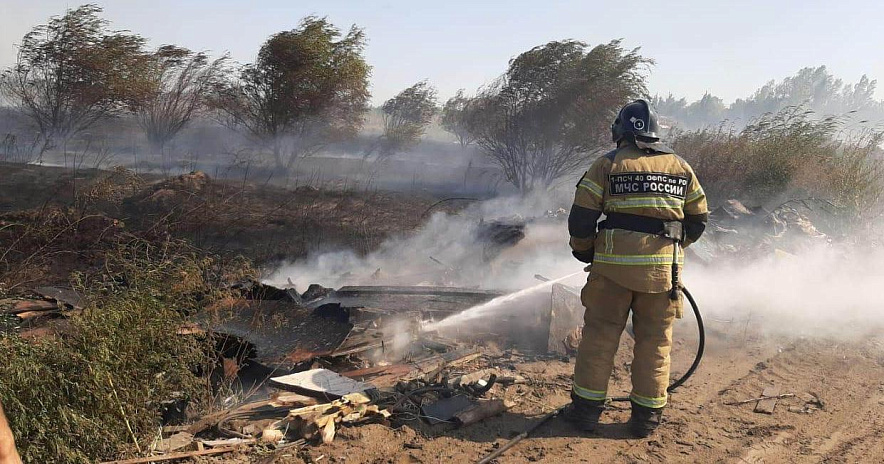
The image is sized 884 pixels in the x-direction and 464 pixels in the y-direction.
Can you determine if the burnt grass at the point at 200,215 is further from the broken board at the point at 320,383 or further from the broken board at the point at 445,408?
the broken board at the point at 445,408

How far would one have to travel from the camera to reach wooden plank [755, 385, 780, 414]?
14.3 feet

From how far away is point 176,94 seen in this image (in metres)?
22.9

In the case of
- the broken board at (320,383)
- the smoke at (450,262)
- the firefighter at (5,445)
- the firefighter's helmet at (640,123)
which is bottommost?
the smoke at (450,262)

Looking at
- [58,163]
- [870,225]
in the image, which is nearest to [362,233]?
[870,225]

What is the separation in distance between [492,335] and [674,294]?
2.58 m

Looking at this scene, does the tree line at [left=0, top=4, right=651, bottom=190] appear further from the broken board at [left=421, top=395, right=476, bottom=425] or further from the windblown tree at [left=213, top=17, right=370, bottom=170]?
the broken board at [left=421, top=395, right=476, bottom=425]

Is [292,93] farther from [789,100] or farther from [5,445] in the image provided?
[789,100]

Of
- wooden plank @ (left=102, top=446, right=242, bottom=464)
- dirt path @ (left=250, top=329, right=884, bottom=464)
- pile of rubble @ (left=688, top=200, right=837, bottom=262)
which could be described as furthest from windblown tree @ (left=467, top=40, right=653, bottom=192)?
wooden plank @ (left=102, top=446, right=242, bottom=464)

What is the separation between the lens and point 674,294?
153 inches

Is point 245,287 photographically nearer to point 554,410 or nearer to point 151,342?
point 151,342

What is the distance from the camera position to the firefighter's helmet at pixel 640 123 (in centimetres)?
402

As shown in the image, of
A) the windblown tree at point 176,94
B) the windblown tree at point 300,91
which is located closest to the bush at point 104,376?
the windblown tree at point 300,91

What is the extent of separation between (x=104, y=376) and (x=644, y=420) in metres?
3.25

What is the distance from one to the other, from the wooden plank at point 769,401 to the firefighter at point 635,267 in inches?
41.9
